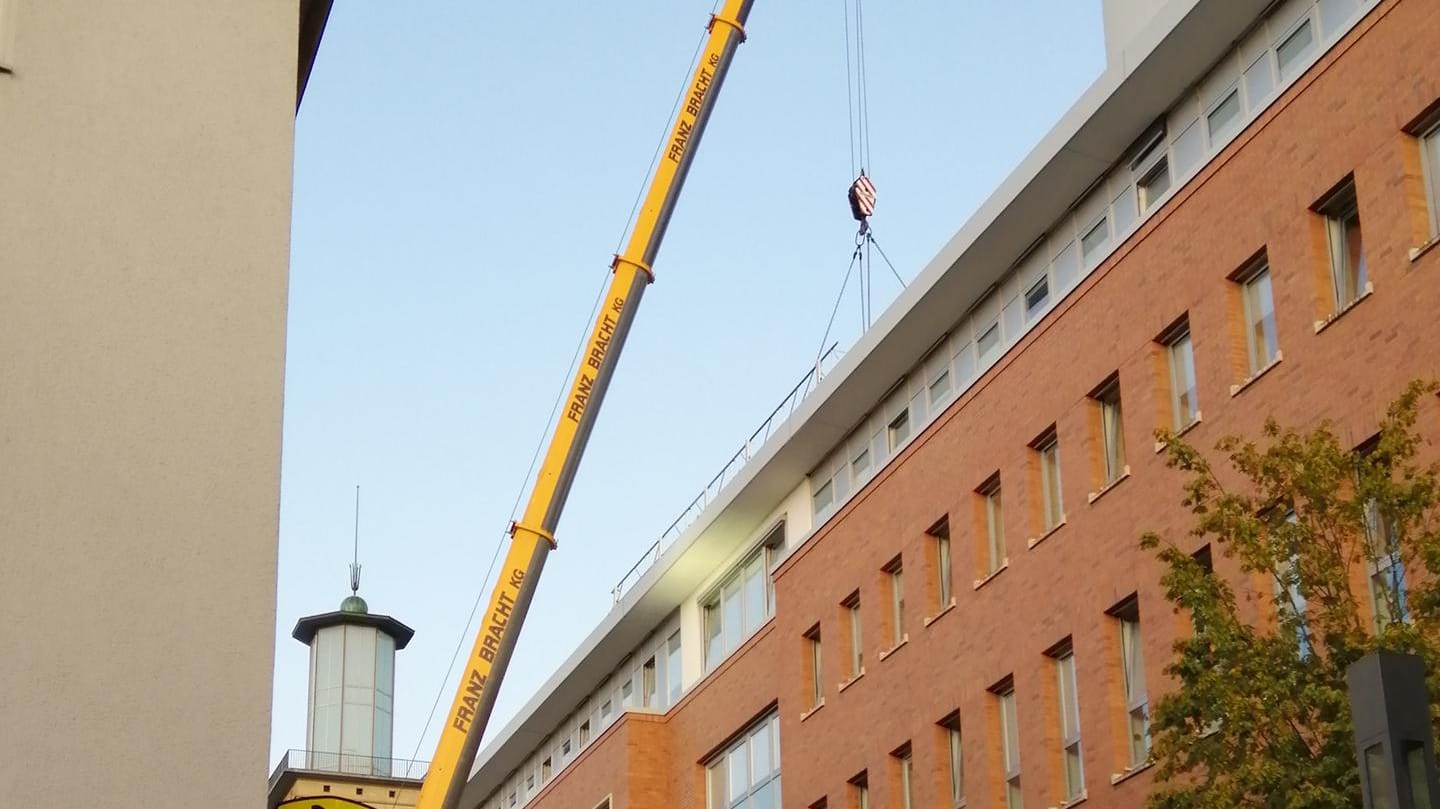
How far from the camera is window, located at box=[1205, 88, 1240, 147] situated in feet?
109

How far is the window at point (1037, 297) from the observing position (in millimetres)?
37969

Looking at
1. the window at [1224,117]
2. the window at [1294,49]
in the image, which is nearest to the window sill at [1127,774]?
the window at [1224,117]

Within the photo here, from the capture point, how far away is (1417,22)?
2861cm

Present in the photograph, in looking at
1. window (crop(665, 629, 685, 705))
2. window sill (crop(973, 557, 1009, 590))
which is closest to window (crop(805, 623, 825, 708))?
window sill (crop(973, 557, 1009, 590))

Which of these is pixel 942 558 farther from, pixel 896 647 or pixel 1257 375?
pixel 1257 375

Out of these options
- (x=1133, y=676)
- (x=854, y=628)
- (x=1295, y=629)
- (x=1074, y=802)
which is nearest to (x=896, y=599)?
(x=854, y=628)

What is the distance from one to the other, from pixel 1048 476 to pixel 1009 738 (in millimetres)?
4143

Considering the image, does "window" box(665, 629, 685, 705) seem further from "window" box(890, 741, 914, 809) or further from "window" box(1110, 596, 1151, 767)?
"window" box(1110, 596, 1151, 767)

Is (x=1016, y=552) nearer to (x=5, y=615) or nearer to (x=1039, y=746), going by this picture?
(x=1039, y=746)

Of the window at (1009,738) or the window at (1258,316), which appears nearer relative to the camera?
the window at (1258,316)

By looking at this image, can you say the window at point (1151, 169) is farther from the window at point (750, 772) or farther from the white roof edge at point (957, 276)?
the window at point (750, 772)

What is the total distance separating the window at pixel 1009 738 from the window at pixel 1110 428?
159 inches

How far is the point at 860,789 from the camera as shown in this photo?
139 ft

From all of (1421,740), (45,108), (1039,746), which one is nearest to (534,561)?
(1039,746)
